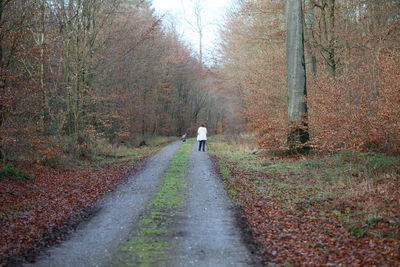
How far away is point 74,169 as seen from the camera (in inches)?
552

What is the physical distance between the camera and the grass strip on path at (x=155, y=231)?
5199 mm

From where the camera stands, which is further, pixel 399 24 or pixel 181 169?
pixel 181 169

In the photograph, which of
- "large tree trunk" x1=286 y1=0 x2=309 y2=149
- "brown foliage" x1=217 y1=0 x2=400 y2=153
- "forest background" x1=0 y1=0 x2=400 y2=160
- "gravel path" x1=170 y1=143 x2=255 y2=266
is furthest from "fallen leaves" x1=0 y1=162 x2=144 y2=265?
"brown foliage" x1=217 y1=0 x2=400 y2=153

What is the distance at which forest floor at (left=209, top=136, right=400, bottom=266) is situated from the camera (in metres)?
5.10

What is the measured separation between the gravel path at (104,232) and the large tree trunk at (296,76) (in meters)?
6.48

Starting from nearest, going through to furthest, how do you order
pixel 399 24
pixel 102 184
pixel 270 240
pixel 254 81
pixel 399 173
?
pixel 270 240
pixel 399 173
pixel 102 184
pixel 399 24
pixel 254 81

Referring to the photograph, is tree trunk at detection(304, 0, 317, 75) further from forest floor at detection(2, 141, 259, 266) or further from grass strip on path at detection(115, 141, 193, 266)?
grass strip on path at detection(115, 141, 193, 266)

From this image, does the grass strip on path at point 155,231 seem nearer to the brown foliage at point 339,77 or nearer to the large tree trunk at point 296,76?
the brown foliage at point 339,77

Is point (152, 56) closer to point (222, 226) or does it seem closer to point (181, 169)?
point (181, 169)

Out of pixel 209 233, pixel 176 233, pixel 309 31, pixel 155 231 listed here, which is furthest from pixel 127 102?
pixel 209 233

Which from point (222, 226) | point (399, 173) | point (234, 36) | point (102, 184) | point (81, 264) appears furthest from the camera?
point (234, 36)

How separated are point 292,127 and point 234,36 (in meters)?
13.8

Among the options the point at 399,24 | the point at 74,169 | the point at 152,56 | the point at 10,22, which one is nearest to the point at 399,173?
the point at 399,24

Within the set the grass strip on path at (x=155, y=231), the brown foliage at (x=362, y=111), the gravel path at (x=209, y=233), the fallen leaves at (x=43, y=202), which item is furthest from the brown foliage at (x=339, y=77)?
the fallen leaves at (x=43, y=202)
